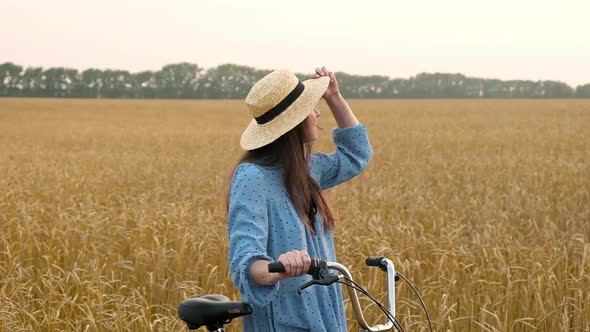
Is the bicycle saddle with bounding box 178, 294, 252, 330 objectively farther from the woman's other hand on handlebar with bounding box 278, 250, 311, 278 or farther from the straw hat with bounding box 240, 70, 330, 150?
the straw hat with bounding box 240, 70, 330, 150

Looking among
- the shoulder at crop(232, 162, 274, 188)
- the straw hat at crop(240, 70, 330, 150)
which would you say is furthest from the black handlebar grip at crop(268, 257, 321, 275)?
the straw hat at crop(240, 70, 330, 150)

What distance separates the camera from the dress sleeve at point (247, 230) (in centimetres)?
Answer: 203

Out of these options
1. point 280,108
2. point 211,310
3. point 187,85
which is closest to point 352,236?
point 280,108

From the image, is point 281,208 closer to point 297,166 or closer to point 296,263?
point 297,166

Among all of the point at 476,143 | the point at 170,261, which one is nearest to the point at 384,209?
the point at 170,261

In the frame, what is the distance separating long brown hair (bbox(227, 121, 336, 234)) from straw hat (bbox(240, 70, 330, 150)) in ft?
0.16

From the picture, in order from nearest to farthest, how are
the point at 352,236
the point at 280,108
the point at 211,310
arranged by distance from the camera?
the point at 211,310 < the point at 280,108 < the point at 352,236

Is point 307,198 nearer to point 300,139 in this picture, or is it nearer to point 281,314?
point 300,139

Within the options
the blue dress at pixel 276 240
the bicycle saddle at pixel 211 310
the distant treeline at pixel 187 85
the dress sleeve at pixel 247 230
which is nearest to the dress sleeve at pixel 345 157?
the blue dress at pixel 276 240

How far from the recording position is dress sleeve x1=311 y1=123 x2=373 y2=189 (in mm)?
2772

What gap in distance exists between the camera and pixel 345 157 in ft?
9.20

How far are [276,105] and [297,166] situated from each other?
8.6 inches

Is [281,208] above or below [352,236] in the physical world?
above

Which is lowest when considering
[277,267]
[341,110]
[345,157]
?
[277,267]
